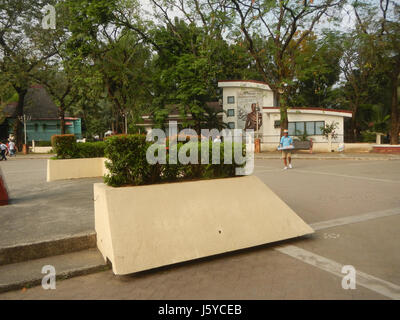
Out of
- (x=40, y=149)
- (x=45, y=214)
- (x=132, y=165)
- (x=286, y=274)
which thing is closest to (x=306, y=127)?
(x=45, y=214)

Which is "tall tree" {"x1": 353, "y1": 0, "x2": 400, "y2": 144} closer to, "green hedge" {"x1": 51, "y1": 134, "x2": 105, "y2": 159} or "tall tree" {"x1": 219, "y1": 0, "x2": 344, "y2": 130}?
"tall tree" {"x1": 219, "y1": 0, "x2": 344, "y2": 130}

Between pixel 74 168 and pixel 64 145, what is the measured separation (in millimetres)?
959

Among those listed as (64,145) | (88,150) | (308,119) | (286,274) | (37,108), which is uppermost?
(37,108)

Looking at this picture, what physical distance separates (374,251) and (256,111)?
31.1m

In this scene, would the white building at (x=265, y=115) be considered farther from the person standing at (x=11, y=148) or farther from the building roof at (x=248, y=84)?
the person standing at (x=11, y=148)

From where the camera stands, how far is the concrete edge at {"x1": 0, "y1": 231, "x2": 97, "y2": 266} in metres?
4.07

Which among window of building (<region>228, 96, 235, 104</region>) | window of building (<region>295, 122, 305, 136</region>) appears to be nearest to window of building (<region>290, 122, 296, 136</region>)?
window of building (<region>295, 122, 305, 136</region>)

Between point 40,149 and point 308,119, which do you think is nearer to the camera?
point 308,119

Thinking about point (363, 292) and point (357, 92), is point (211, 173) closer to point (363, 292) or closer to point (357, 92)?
point (363, 292)

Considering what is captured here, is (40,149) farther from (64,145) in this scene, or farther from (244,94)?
(64,145)

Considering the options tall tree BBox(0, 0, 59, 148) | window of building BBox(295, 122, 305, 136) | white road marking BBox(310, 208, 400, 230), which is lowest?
white road marking BBox(310, 208, 400, 230)

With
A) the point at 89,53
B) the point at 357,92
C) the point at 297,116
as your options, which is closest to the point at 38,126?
A: the point at 89,53

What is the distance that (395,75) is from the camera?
26.4m

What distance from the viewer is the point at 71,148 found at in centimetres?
1208
